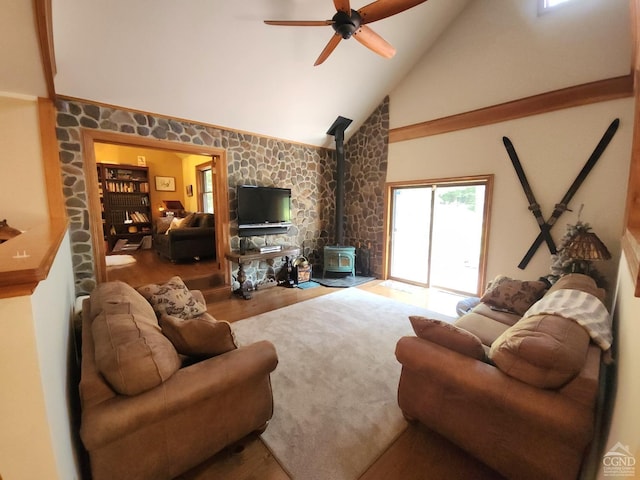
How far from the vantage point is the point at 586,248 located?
261cm

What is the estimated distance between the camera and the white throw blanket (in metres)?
1.47

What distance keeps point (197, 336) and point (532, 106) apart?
4.62 metres

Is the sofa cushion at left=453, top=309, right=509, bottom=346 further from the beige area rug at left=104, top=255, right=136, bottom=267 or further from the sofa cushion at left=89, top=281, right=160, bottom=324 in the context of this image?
the beige area rug at left=104, top=255, right=136, bottom=267

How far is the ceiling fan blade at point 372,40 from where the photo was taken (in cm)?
277

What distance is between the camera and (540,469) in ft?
4.23

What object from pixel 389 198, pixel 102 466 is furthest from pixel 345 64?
pixel 102 466

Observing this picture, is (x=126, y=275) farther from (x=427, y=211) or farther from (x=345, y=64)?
(x=427, y=211)

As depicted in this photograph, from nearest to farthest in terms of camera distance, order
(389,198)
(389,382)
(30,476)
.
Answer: (30,476) → (389,382) → (389,198)

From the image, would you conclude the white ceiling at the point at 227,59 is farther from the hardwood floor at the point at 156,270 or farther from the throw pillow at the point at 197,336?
the throw pillow at the point at 197,336

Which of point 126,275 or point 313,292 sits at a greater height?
point 126,275

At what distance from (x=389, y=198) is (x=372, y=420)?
13.4 feet

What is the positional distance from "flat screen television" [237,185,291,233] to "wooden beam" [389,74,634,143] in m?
2.56

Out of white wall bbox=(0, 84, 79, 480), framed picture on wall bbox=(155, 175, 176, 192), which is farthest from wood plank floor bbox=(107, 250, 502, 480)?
framed picture on wall bbox=(155, 175, 176, 192)

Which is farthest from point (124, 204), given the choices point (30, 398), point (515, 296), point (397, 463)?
point (515, 296)
